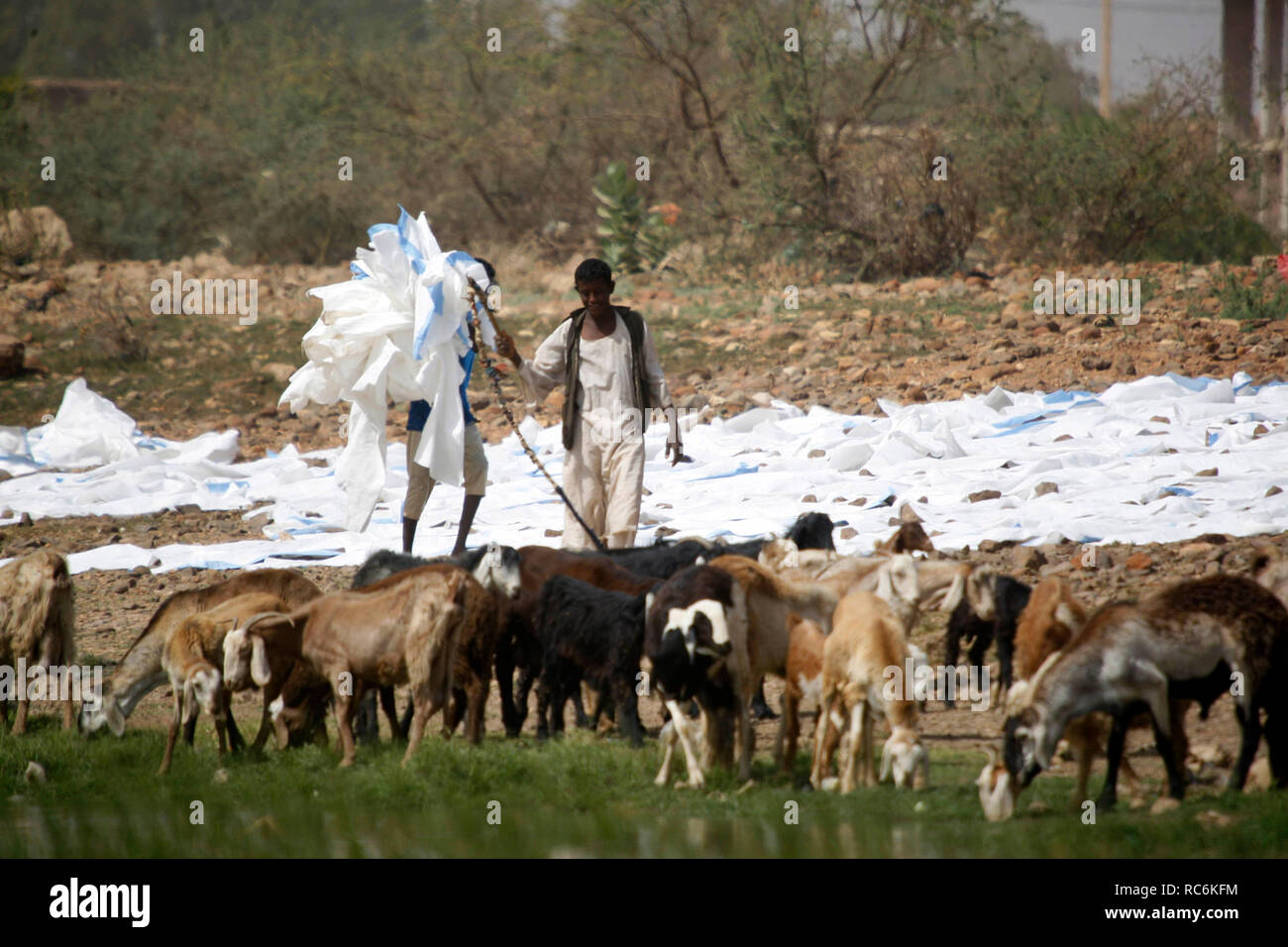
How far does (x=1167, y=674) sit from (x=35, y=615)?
5.69 meters

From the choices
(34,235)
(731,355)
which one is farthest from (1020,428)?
(34,235)

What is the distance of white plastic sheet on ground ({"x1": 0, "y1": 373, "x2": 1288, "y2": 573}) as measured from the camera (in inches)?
396

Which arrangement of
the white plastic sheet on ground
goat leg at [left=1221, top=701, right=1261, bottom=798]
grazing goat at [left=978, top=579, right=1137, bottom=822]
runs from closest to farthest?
grazing goat at [left=978, top=579, right=1137, bottom=822] → goat leg at [left=1221, top=701, right=1261, bottom=798] → the white plastic sheet on ground

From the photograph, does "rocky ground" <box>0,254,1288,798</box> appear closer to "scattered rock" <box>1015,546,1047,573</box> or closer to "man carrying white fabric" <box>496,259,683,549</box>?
"scattered rock" <box>1015,546,1047,573</box>

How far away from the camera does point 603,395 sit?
857 cm

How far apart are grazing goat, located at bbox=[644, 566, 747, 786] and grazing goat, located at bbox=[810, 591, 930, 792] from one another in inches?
16.4

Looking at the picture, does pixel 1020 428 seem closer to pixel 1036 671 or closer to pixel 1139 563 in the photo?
pixel 1139 563

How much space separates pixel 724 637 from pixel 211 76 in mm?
29930

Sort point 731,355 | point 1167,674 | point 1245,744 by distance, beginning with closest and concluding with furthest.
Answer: point 1167,674 < point 1245,744 < point 731,355

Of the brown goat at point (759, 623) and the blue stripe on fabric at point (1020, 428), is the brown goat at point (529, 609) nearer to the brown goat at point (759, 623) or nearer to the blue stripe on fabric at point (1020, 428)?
the brown goat at point (759, 623)

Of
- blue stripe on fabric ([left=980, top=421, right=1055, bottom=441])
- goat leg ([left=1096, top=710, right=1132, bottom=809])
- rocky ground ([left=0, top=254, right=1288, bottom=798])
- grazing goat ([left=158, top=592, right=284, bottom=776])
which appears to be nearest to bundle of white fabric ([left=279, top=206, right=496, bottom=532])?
grazing goat ([left=158, top=592, right=284, bottom=776])

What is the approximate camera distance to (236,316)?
2012cm

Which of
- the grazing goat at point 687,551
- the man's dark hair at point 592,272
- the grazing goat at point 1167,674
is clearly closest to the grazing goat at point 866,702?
the grazing goat at point 1167,674
